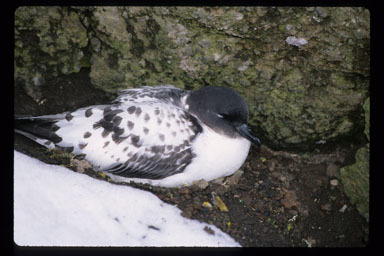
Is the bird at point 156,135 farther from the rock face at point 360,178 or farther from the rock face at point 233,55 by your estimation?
the rock face at point 360,178

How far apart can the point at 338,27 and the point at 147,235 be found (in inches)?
91.6

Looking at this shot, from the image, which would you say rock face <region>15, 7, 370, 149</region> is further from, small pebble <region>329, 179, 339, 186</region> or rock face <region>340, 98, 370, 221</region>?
small pebble <region>329, 179, 339, 186</region>

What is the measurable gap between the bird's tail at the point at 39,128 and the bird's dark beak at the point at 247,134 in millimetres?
1558

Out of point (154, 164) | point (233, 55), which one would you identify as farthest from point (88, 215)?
point (233, 55)

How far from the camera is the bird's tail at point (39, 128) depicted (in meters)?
3.73

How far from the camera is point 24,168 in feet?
11.4

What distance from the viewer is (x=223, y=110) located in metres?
3.84

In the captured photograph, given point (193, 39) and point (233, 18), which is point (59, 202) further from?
point (233, 18)

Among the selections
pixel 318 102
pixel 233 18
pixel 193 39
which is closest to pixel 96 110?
pixel 193 39

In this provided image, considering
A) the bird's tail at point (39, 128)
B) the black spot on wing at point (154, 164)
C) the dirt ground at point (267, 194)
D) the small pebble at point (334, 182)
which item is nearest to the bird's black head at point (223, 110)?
the black spot on wing at point (154, 164)

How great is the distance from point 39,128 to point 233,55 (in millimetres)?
1845

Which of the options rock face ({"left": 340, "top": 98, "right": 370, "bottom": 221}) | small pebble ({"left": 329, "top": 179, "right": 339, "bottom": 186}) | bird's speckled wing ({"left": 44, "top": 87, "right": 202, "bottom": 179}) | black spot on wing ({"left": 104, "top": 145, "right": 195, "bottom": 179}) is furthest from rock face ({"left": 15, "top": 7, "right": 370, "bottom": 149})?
black spot on wing ({"left": 104, "top": 145, "right": 195, "bottom": 179})

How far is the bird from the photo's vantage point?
144 inches

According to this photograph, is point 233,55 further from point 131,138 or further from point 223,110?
point 131,138
